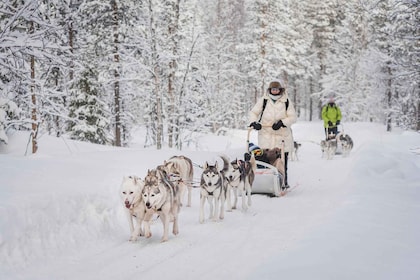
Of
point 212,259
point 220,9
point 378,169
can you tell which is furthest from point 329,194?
point 220,9

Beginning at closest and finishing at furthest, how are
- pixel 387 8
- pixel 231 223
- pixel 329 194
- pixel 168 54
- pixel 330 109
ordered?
pixel 231 223, pixel 329 194, pixel 168 54, pixel 330 109, pixel 387 8

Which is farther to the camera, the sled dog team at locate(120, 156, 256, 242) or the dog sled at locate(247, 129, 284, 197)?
the dog sled at locate(247, 129, 284, 197)

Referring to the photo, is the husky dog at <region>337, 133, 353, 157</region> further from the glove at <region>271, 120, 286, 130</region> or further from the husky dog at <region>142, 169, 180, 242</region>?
the husky dog at <region>142, 169, 180, 242</region>

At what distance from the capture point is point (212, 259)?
15.2 ft

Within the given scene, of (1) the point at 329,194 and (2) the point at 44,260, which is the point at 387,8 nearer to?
(1) the point at 329,194

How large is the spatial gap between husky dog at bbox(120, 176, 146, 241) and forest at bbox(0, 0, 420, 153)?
136 inches

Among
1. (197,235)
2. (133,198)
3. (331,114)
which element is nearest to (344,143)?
(331,114)

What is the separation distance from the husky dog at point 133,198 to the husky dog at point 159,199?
109 millimetres

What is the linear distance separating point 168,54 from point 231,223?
32.1 ft

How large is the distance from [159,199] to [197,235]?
962mm

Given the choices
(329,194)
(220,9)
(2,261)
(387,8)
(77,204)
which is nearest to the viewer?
(2,261)

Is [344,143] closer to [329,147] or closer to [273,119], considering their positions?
[329,147]

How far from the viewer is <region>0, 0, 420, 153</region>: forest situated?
9.12 metres

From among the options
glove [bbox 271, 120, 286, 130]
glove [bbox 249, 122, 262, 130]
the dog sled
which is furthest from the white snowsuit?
the dog sled
